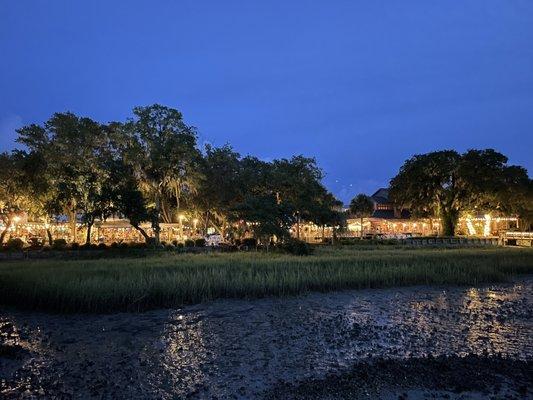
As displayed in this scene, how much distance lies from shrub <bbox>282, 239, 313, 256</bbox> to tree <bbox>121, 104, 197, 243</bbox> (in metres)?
11.6

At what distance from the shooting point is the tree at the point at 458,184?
55188mm

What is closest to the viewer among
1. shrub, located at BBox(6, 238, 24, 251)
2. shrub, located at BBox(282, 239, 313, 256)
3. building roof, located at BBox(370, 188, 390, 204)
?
shrub, located at BBox(282, 239, 313, 256)

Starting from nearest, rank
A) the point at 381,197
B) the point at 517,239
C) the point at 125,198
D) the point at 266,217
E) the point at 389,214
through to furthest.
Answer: the point at 266,217 → the point at 125,198 → the point at 517,239 → the point at 389,214 → the point at 381,197

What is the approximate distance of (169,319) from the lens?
46.8 ft

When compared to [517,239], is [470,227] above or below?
above

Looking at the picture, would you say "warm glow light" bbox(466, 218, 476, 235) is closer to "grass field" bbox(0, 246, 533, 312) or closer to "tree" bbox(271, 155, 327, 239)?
"tree" bbox(271, 155, 327, 239)

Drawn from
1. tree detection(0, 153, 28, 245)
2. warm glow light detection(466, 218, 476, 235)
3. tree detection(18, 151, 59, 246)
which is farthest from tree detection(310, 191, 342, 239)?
warm glow light detection(466, 218, 476, 235)

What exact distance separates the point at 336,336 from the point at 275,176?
2911 centimetres

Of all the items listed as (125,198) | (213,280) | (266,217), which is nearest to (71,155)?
(125,198)

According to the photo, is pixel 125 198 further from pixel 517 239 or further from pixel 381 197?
pixel 381 197

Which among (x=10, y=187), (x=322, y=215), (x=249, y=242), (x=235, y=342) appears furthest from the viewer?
(x=322, y=215)

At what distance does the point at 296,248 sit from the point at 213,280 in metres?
15.4

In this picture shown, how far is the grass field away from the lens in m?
15.9

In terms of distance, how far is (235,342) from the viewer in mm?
11625
